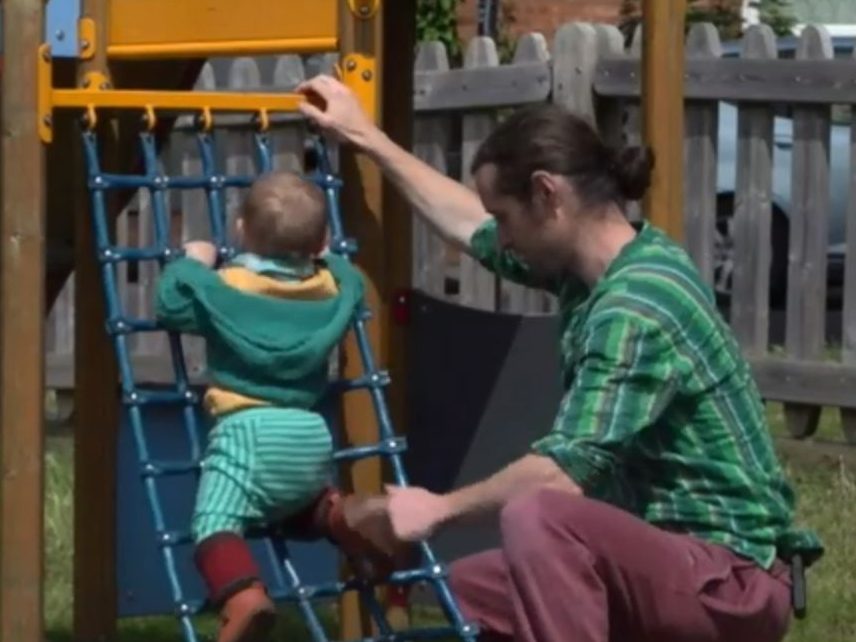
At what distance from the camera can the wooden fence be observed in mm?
8953

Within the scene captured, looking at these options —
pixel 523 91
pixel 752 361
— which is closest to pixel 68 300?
pixel 523 91

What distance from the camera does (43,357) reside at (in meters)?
5.59

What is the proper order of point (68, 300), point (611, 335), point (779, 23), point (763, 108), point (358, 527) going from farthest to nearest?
1. point (779, 23)
2. point (68, 300)
3. point (763, 108)
4. point (358, 527)
5. point (611, 335)

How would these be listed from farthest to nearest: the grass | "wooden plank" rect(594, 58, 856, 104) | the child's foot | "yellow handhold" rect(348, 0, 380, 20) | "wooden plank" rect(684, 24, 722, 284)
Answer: "wooden plank" rect(684, 24, 722, 284) < "wooden plank" rect(594, 58, 856, 104) < the grass < "yellow handhold" rect(348, 0, 380, 20) < the child's foot

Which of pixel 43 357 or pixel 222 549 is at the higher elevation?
pixel 43 357

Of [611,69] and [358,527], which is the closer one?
[358,527]

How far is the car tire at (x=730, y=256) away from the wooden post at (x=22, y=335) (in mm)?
4474

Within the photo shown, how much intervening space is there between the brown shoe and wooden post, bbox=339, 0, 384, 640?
0.78 m

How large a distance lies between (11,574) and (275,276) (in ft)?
2.97

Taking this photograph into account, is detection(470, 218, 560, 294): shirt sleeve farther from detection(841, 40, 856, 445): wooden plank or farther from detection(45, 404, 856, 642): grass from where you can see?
detection(841, 40, 856, 445): wooden plank

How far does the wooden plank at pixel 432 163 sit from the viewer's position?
380 inches

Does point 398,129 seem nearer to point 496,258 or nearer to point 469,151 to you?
point 496,258

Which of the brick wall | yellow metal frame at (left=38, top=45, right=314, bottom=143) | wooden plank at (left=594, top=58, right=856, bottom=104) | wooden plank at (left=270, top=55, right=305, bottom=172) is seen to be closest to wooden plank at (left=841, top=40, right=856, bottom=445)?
wooden plank at (left=594, top=58, right=856, bottom=104)

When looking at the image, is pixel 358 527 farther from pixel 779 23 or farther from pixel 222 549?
pixel 779 23
